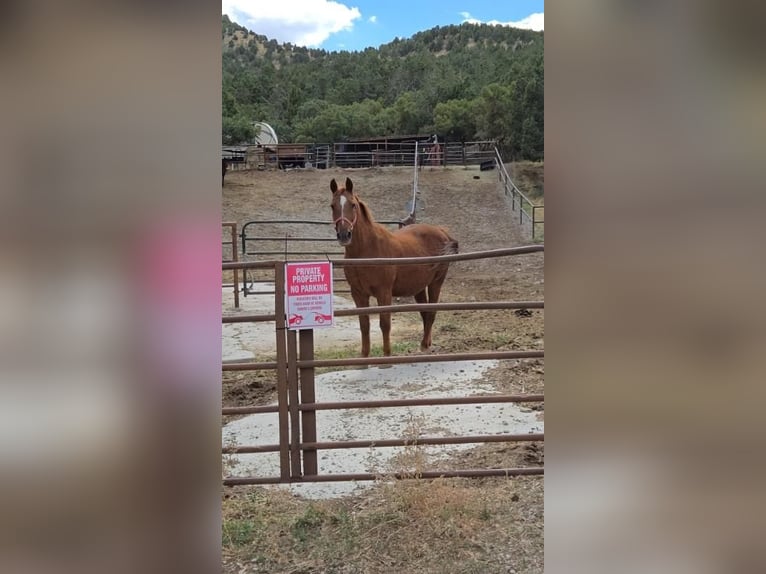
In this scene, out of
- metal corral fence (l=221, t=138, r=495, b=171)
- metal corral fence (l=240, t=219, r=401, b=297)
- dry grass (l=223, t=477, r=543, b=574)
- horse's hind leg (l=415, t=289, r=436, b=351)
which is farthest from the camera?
metal corral fence (l=221, t=138, r=495, b=171)

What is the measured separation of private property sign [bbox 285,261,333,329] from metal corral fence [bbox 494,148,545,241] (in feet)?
33.1

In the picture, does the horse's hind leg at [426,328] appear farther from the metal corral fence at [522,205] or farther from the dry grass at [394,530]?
the metal corral fence at [522,205]

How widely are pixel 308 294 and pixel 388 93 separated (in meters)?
54.9

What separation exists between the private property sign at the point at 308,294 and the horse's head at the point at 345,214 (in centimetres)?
219

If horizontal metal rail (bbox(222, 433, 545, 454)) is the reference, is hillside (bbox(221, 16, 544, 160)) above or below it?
Answer: above

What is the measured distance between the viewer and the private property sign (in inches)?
102

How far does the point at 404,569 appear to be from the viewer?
6.46 feet

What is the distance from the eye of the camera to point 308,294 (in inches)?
103

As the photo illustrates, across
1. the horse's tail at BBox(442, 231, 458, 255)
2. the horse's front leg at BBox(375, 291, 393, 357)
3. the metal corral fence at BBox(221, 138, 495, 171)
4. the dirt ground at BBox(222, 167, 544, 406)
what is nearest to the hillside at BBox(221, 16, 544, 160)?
the metal corral fence at BBox(221, 138, 495, 171)

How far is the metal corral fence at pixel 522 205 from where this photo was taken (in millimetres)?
12883

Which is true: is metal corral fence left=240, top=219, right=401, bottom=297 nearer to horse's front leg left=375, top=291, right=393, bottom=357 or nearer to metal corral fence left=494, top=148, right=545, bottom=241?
metal corral fence left=494, top=148, right=545, bottom=241

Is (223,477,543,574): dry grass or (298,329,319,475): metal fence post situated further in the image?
(298,329,319,475): metal fence post
